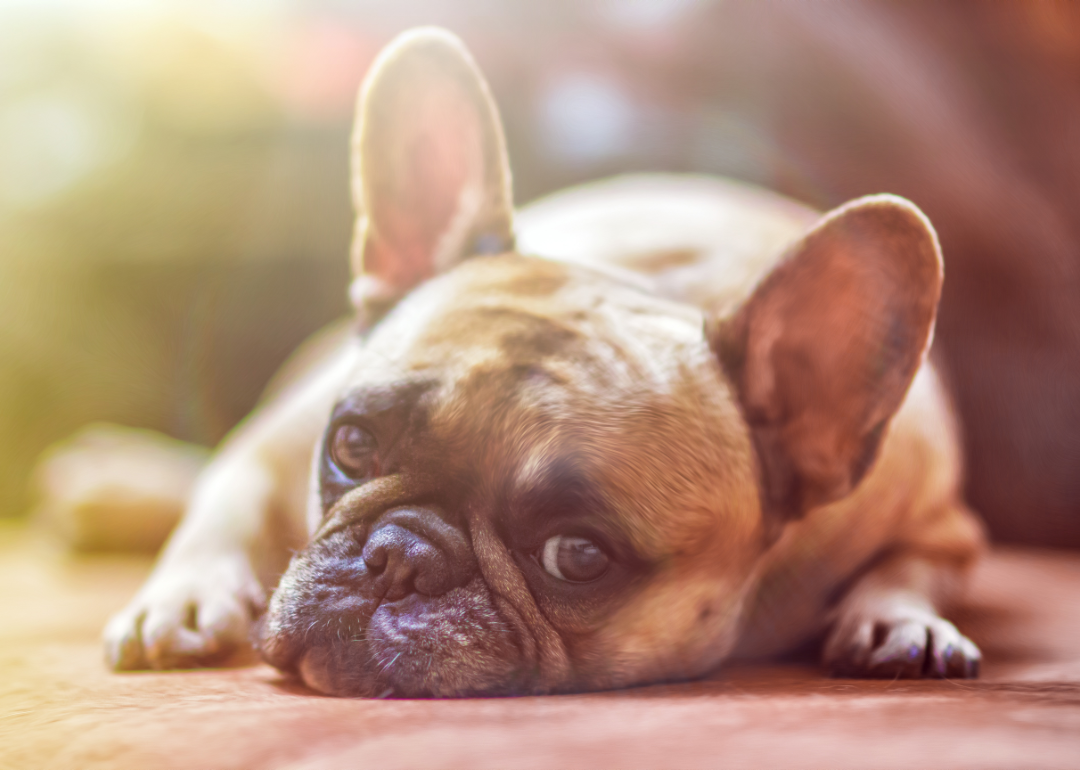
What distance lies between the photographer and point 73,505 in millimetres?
2074

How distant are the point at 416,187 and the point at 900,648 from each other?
0.85 m

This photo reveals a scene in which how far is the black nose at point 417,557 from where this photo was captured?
87cm

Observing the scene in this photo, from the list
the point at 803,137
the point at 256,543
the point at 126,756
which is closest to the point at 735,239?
the point at 803,137

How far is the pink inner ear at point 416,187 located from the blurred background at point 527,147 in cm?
10

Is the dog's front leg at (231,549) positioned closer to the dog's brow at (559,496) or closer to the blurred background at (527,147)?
the blurred background at (527,147)

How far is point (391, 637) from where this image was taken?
0.86 meters

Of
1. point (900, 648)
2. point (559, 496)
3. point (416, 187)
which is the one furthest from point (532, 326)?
point (900, 648)

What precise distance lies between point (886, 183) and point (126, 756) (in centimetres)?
105

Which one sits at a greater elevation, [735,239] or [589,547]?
[735,239]

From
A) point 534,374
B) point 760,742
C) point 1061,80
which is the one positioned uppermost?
point 1061,80

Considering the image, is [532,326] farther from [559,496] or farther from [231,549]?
[231,549]

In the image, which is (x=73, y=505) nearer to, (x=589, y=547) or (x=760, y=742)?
(x=589, y=547)

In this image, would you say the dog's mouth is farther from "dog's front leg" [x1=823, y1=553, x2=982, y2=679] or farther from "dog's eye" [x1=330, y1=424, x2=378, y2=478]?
"dog's front leg" [x1=823, y1=553, x2=982, y2=679]

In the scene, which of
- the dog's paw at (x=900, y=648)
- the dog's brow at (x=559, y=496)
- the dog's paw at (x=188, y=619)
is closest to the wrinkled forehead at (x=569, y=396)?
the dog's brow at (x=559, y=496)
